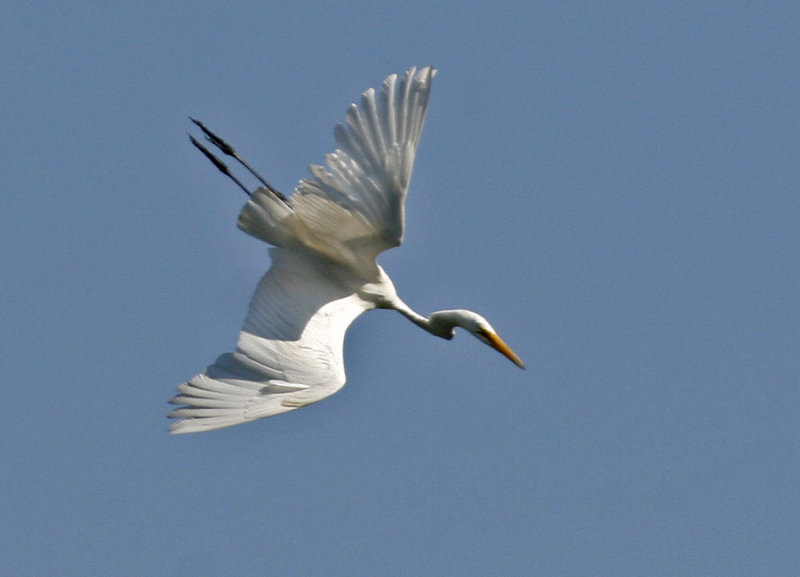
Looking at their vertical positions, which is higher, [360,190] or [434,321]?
[360,190]

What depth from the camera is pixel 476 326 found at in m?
14.8

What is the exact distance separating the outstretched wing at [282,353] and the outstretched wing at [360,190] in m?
0.27

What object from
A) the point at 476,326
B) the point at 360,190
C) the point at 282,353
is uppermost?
the point at 360,190

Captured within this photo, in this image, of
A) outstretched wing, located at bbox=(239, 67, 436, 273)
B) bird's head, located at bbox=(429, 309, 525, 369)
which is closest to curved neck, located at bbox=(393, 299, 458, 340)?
bird's head, located at bbox=(429, 309, 525, 369)

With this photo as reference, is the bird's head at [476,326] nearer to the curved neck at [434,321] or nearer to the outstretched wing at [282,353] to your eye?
the curved neck at [434,321]

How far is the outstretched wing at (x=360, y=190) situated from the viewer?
42.7ft

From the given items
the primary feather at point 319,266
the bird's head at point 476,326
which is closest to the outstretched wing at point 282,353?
the primary feather at point 319,266

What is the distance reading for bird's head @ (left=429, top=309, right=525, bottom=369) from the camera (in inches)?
584

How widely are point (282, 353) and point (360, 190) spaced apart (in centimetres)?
153

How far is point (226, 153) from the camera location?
14727 mm

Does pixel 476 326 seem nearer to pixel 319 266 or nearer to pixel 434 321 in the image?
pixel 434 321

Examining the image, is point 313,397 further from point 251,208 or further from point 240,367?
point 251,208

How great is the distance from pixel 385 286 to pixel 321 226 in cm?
106

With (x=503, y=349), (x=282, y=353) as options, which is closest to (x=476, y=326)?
(x=503, y=349)
